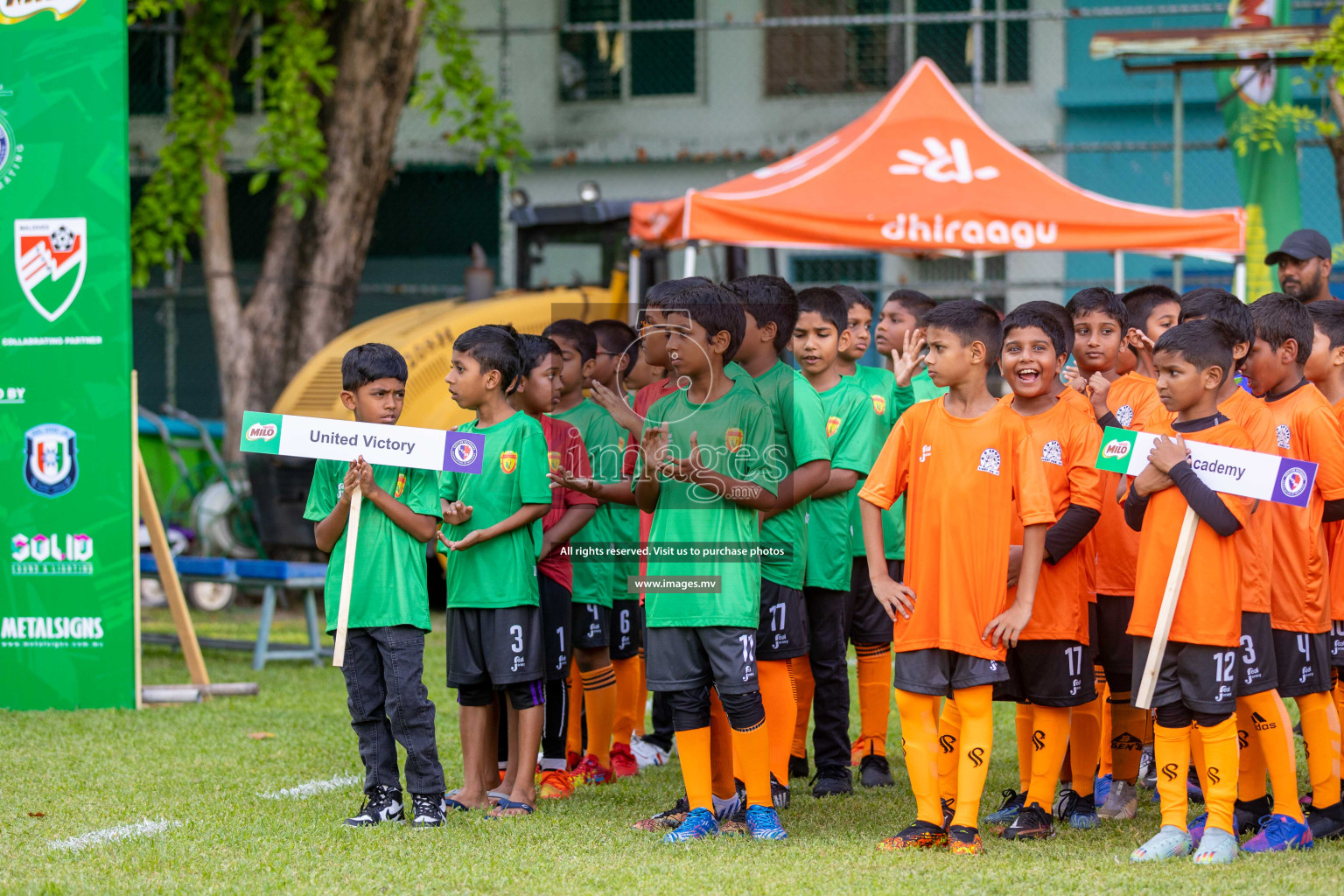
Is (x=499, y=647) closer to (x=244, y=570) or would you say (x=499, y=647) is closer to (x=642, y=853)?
(x=642, y=853)

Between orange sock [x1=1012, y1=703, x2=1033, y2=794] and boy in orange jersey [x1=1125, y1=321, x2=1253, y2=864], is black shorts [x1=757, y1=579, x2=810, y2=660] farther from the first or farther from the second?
boy in orange jersey [x1=1125, y1=321, x2=1253, y2=864]

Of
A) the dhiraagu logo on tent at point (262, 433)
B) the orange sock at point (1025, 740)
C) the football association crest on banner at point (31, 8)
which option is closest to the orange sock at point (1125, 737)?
the orange sock at point (1025, 740)

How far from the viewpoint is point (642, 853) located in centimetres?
438

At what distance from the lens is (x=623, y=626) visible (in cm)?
599

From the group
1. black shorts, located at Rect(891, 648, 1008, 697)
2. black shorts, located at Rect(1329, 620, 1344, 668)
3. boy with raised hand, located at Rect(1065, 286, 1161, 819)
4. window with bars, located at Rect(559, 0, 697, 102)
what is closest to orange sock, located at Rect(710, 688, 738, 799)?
black shorts, located at Rect(891, 648, 1008, 697)

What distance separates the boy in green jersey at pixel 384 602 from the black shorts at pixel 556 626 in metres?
0.59

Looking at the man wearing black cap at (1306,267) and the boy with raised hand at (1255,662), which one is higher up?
the man wearing black cap at (1306,267)

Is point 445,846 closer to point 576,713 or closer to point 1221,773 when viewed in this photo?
point 576,713

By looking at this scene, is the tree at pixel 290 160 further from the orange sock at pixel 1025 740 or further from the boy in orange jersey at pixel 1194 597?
the boy in orange jersey at pixel 1194 597

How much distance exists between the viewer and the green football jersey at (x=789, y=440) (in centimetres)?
475

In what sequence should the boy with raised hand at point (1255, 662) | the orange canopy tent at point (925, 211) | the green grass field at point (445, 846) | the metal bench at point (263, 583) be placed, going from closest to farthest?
the green grass field at point (445, 846), the boy with raised hand at point (1255, 662), the metal bench at point (263, 583), the orange canopy tent at point (925, 211)

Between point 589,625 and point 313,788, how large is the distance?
1238 mm

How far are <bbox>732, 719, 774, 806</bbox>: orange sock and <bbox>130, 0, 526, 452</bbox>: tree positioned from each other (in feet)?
26.0

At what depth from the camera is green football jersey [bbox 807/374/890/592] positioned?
544cm
